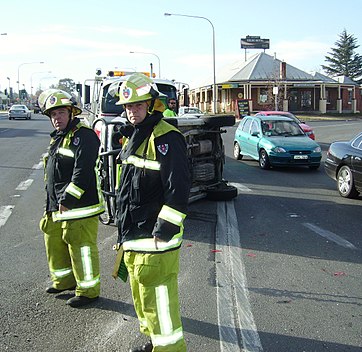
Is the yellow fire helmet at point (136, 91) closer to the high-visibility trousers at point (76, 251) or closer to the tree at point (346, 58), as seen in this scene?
the high-visibility trousers at point (76, 251)

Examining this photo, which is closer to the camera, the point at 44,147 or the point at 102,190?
the point at 102,190

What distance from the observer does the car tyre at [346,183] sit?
9.23 m

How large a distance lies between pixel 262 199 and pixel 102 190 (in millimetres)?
3892

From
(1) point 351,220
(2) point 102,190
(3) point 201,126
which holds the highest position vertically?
(3) point 201,126

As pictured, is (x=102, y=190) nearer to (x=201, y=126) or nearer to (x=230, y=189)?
(x=201, y=126)

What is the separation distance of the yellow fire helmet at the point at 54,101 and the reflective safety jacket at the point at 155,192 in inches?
47.1

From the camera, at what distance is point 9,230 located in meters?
6.98

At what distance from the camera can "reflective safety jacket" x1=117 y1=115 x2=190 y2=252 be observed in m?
2.99

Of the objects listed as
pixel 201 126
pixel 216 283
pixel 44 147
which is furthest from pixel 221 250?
pixel 44 147

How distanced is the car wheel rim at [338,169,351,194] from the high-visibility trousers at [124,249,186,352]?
705 cm

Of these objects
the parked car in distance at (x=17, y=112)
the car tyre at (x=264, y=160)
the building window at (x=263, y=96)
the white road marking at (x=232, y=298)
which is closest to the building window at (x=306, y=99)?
the building window at (x=263, y=96)

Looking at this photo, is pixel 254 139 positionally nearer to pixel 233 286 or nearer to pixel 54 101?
pixel 233 286

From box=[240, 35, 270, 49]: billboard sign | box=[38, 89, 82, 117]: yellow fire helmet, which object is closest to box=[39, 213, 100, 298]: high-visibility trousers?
box=[38, 89, 82, 117]: yellow fire helmet

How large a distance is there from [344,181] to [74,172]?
A: 22.5ft
